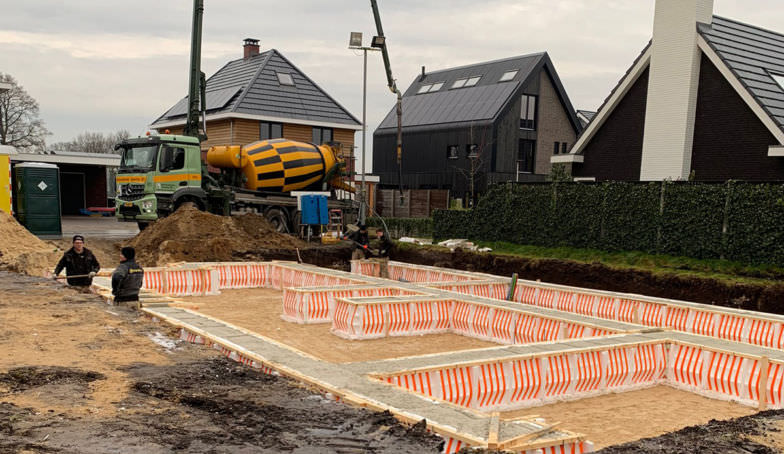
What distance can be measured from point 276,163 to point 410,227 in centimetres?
736

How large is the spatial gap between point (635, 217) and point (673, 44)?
774cm

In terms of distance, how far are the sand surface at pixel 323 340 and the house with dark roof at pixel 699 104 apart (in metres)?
11.6

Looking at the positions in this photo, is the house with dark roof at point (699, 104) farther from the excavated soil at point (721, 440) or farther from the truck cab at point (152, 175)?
the truck cab at point (152, 175)

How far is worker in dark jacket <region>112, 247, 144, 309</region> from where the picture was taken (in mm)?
12469

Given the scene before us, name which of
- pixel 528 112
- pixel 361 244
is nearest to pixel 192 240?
pixel 361 244

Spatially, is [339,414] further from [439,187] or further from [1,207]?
[439,187]

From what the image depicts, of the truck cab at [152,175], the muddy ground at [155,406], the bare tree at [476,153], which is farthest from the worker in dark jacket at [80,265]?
the bare tree at [476,153]

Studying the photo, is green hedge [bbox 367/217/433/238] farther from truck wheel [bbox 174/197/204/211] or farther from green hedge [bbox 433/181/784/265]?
truck wheel [bbox 174/197/204/211]

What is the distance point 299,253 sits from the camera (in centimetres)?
2419

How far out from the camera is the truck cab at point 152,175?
21766 mm

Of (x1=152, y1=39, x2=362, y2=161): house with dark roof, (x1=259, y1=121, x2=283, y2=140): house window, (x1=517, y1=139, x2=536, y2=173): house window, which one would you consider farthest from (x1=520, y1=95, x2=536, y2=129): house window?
(x1=259, y1=121, x2=283, y2=140): house window

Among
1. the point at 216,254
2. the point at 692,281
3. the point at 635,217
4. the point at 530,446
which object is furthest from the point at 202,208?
the point at 530,446

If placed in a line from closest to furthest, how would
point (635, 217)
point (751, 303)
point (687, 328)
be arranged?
1. point (687, 328)
2. point (751, 303)
3. point (635, 217)

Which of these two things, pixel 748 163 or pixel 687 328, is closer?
pixel 687 328
